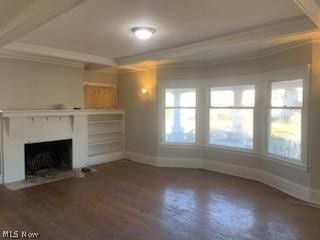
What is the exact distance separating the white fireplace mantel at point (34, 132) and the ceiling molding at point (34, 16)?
6.63 feet

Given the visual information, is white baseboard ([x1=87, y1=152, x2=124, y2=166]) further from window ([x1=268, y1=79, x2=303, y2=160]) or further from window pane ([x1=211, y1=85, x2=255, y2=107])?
window ([x1=268, y1=79, x2=303, y2=160])

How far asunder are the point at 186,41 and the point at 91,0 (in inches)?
84.8

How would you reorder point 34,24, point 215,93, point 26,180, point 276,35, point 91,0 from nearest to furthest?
point 91,0
point 34,24
point 276,35
point 26,180
point 215,93

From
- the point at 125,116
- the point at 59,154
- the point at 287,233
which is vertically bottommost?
the point at 287,233

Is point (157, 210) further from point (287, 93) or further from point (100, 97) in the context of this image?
point (100, 97)

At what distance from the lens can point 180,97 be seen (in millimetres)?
6641

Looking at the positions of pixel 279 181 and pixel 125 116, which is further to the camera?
pixel 125 116

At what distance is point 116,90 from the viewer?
777 cm

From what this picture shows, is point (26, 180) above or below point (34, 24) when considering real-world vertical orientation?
below

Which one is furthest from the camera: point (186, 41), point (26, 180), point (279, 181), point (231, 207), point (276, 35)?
point (26, 180)

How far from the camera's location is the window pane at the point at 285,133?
15.1 ft

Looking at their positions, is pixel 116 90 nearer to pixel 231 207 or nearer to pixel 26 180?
pixel 26 180

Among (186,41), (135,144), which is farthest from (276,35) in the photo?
(135,144)

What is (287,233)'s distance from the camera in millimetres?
3275
